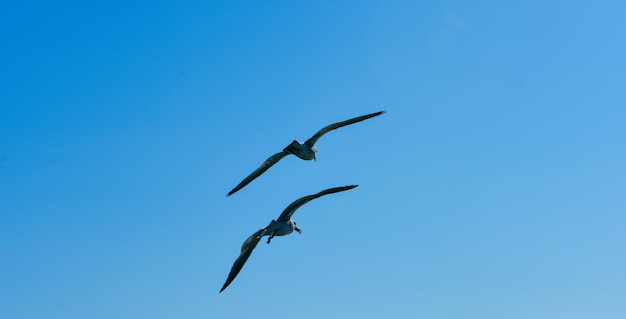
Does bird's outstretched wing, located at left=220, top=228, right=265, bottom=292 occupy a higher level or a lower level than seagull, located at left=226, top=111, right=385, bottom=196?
lower

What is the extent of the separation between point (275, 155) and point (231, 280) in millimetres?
8199

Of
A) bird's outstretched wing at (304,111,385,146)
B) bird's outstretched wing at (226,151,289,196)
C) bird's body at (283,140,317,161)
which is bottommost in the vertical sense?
bird's outstretched wing at (226,151,289,196)

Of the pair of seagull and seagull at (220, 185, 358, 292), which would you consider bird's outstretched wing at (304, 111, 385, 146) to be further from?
seagull at (220, 185, 358, 292)

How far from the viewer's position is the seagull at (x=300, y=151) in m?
46.2

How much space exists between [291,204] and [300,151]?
4.86 m

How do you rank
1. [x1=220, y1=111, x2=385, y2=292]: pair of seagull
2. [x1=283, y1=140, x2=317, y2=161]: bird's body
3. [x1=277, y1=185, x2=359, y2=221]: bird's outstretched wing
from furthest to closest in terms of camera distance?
[x1=283, y1=140, x2=317, y2=161]: bird's body < [x1=220, y1=111, x2=385, y2=292]: pair of seagull < [x1=277, y1=185, x2=359, y2=221]: bird's outstretched wing

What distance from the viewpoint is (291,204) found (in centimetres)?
4356

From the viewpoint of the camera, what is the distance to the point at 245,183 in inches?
1831

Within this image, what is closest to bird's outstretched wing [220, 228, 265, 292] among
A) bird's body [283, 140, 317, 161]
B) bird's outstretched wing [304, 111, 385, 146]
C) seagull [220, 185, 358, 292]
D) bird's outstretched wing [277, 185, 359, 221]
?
seagull [220, 185, 358, 292]

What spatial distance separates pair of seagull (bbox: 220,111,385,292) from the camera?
4269cm

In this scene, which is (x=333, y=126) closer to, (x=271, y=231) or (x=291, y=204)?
Answer: (x=291, y=204)

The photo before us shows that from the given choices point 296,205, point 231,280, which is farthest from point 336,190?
point 231,280

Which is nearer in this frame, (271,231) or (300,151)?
(271,231)

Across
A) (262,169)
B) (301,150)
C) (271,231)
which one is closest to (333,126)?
(301,150)
